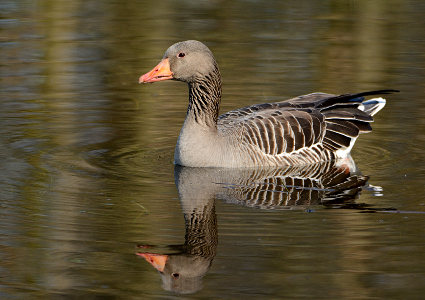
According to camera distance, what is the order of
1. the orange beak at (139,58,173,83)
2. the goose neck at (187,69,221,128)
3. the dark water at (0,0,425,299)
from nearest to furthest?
1. the dark water at (0,0,425,299)
2. the orange beak at (139,58,173,83)
3. the goose neck at (187,69,221,128)

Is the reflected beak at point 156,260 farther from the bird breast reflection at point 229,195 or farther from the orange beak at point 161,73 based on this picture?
the orange beak at point 161,73

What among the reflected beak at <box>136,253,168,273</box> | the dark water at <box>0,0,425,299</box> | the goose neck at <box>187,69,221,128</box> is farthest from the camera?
the goose neck at <box>187,69,221,128</box>

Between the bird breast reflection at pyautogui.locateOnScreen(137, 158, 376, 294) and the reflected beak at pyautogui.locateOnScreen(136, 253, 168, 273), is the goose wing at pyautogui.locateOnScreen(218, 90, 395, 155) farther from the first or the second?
the reflected beak at pyautogui.locateOnScreen(136, 253, 168, 273)

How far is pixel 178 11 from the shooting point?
936 inches

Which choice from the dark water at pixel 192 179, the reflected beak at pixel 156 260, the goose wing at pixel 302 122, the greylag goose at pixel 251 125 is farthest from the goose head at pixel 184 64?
the reflected beak at pixel 156 260

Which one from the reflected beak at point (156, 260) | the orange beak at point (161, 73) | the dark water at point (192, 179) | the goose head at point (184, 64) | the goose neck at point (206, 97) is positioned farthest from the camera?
the goose neck at point (206, 97)

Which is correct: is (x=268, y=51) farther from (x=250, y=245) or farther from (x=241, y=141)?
(x=250, y=245)

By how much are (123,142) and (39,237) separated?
4.30m

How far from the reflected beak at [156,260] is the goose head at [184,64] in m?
3.99

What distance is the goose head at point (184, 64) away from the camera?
40.5ft

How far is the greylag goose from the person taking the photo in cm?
1231

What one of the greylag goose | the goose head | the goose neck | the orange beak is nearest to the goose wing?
the greylag goose

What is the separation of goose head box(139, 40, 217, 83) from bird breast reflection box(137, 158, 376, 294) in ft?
4.11

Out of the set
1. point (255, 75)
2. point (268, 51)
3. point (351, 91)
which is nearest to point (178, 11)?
point (268, 51)
